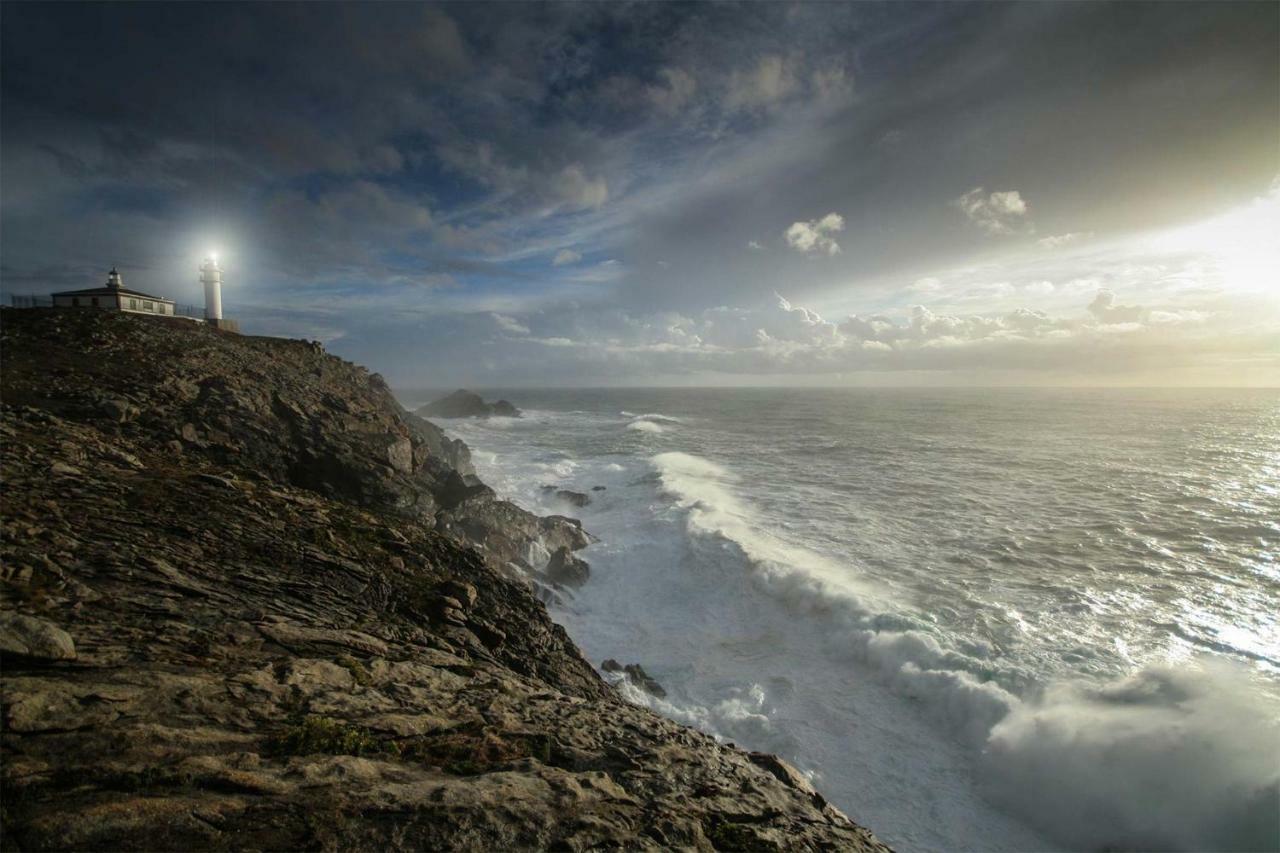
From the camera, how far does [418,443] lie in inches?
1355

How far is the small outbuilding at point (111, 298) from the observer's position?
3322cm

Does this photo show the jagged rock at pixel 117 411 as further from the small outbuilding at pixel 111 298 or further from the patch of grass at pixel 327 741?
the small outbuilding at pixel 111 298

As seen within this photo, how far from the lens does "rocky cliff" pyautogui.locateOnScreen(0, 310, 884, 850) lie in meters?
5.13

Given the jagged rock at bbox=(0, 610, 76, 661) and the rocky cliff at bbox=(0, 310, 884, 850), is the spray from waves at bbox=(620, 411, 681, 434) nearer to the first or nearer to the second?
the rocky cliff at bbox=(0, 310, 884, 850)

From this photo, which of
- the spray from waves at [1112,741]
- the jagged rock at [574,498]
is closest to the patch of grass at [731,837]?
the spray from waves at [1112,741]

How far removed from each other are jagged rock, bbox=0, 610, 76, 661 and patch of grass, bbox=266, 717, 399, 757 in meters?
2.74

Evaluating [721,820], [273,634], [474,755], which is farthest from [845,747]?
[273,634]

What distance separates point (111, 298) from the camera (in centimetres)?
3378

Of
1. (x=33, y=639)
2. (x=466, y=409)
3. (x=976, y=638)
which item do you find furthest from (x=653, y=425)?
(x=33, y=639)

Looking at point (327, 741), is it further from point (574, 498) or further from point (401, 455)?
point (574, 498)

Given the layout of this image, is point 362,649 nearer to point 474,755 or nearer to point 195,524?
point 474,755

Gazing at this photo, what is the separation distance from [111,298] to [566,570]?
35.7m

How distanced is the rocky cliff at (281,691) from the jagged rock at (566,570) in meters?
12.3

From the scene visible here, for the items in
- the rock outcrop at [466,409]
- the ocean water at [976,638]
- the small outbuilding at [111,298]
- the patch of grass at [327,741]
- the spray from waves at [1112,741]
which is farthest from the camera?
the rock outcrop at [466,409]
